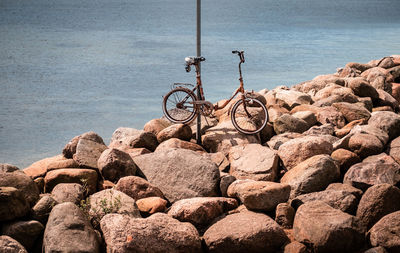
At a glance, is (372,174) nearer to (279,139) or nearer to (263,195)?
(263,195)

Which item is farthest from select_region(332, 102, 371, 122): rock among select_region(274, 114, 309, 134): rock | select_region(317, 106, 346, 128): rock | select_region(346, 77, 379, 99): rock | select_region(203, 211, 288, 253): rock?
select_region(203, 211, 288, 253): rock

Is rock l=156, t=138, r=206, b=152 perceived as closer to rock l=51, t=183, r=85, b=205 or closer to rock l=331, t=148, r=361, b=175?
rock l=51, t=183, r=85, b=205

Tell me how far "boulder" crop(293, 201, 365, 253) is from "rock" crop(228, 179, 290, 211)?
46cm

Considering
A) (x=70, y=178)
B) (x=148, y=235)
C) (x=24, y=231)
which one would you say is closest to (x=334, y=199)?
(x=148, y=235)

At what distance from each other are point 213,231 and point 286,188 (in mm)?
1081

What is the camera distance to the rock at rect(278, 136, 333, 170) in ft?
26.5

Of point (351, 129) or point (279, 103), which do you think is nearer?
point (351, 129)

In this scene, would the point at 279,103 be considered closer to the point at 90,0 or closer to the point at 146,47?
the point at 146,47

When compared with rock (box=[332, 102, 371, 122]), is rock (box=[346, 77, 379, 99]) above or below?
above

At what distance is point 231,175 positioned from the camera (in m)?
7.80

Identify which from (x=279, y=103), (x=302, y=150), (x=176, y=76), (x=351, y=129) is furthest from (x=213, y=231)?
(x=176, y=76)

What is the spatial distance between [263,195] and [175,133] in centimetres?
255

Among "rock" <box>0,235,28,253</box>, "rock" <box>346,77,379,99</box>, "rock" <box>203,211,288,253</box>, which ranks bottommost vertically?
"rock" <box>203,211,288,253</box>

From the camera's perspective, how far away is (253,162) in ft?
26.5
